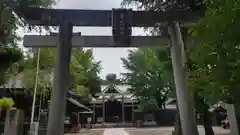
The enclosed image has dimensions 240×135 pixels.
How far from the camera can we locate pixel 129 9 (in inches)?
436

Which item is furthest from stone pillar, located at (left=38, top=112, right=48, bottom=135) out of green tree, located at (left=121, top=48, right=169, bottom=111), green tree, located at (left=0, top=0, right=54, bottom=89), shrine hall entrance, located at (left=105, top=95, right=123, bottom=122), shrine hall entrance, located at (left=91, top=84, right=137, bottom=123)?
shrine hall entrance, located at (left=105, top=95, right=123, bottom=122)

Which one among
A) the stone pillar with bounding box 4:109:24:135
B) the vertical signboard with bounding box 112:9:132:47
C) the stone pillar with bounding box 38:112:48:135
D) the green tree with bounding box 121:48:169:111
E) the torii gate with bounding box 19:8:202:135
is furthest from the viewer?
the green tree with bounding box 121:48:169:111

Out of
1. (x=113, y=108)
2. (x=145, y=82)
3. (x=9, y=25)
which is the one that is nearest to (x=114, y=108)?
(x=113, y=108)

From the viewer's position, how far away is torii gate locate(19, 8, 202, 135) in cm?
1050

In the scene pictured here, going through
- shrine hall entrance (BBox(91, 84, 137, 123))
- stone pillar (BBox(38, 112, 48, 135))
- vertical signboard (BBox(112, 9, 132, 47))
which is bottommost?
stone pillar (BBox(38, 112, 48, 135))

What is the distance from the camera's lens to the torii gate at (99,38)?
10500mm

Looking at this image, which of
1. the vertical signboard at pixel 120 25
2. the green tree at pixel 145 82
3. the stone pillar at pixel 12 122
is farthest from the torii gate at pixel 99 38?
the green tree at pixel 145 82

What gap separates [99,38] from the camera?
37.1 feet

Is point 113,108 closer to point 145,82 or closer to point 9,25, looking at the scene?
point 145,82

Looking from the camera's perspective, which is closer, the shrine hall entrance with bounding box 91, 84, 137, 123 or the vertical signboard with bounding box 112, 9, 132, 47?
the vertical signboard with bounding box 112, 9, 132, 47

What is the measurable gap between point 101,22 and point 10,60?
3.61m

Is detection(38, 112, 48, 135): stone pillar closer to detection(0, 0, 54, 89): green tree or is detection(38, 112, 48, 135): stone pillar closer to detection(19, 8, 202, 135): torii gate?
detection(0, 0, 54, 89): green tree

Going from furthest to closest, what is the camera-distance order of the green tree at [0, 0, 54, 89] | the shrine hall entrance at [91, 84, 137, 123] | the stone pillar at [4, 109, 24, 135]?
the shrine hall entrance at [91, 84, 137, 123] → the stone pillar at [4, 109, 24, 135] → the green tree at [0, 0, 54, 89]

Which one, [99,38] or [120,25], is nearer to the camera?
[120,25]
